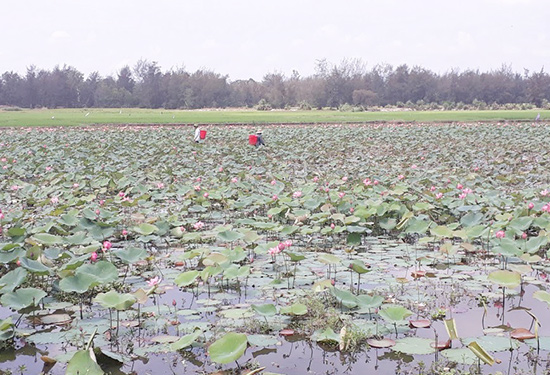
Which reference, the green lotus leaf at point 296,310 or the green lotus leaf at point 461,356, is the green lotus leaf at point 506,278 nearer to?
the green lotus leaf at point 461,356

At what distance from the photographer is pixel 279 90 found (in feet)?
196

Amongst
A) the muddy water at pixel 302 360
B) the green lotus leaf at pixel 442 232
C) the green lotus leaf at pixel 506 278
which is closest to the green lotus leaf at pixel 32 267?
the muddy water at pixel 302 360

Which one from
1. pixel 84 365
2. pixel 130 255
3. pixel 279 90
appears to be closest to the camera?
pixel 84 365

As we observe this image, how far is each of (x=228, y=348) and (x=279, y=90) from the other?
5816 cm

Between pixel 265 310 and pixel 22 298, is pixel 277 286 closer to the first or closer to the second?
pixel 265 310

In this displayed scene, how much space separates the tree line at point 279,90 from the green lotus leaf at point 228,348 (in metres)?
54.3

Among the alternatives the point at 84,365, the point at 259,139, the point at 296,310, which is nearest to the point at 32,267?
the point at 84,365

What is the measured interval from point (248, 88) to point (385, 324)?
66.8m

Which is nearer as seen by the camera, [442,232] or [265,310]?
[265,310]

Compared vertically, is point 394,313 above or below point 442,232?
below

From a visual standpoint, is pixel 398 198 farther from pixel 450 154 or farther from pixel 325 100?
pixel 325 100

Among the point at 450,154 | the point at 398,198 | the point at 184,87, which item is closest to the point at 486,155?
the point at 450,154

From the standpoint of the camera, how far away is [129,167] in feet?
33.4

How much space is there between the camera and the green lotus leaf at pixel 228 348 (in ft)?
8.11
